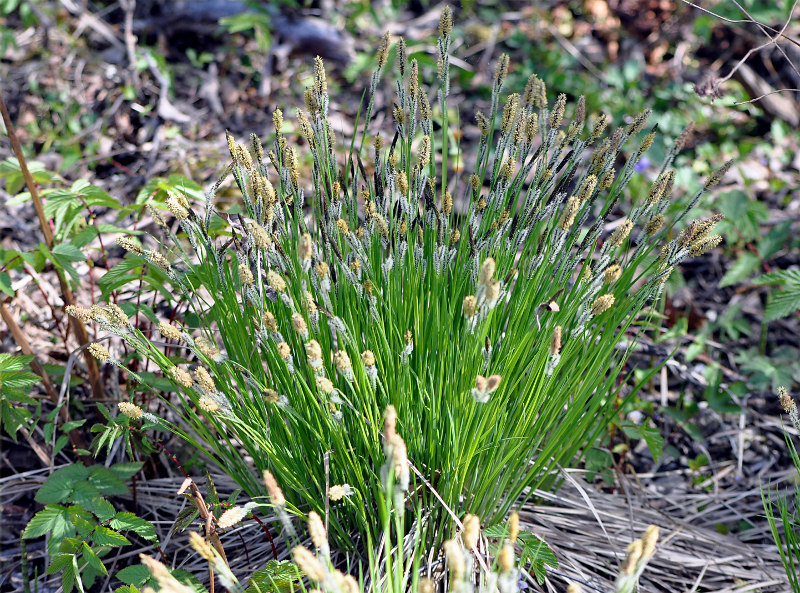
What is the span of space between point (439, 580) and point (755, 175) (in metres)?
3.04

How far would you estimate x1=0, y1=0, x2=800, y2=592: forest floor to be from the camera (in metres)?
1.94

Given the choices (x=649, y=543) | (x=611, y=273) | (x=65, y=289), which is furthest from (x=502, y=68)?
(x=65, y=289)

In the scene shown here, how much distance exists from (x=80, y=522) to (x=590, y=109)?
10.7 ft

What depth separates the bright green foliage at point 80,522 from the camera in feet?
4.86

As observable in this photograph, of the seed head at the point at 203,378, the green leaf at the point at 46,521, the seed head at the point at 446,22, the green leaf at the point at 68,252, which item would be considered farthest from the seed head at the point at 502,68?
the green leaf at the point at 46,521

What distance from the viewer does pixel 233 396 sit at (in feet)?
4.88

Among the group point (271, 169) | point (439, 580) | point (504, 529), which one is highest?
point (271, 169)

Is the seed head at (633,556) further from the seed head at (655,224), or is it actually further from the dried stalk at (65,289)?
the dried stalk at (65,289)

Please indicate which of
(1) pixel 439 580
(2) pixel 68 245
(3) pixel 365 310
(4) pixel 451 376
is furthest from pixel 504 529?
(2) pixel 68 245

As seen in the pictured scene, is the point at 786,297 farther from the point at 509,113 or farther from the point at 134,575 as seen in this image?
the point at 134,575

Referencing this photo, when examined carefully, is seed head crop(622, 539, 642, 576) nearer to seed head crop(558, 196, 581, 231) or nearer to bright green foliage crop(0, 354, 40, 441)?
seed head crop(558, 196, 581, 231)

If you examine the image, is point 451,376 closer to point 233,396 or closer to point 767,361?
point 233,396

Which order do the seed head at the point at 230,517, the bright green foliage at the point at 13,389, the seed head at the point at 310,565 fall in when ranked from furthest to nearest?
the bright green foliage at the point at 13,389 → the seed head at the point at 230,517 → the seed head at the point at 310,565

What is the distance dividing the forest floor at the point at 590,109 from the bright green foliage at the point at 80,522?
0.26 meters
